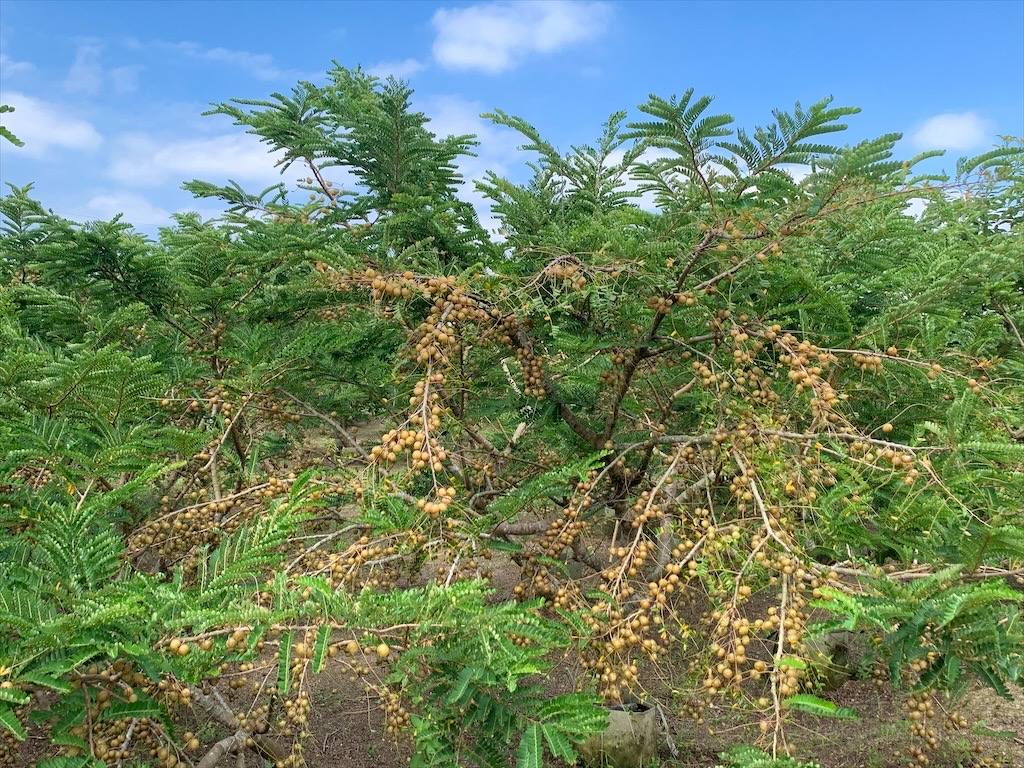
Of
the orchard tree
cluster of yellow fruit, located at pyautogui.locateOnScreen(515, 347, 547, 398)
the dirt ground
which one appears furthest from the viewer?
the dirt ground

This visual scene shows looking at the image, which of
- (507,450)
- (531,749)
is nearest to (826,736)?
(507,450)

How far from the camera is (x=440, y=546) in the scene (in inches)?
105

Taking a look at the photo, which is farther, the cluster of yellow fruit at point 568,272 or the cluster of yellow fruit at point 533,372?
the cluster of yellow fruit at point 533,372

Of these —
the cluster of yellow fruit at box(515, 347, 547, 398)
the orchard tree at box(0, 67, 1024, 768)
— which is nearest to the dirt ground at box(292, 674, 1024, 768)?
the orchard tree at box(0, 67, 1024, 768)

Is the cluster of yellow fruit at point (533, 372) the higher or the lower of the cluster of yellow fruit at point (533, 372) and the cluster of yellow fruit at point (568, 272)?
the lower

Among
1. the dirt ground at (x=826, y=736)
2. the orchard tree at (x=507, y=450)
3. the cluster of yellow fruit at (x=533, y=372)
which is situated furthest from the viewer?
the dirt ground at (x=826, y=736)

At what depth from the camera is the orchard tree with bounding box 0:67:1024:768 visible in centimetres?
202

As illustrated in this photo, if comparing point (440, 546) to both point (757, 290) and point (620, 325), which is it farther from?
point (757, 290)

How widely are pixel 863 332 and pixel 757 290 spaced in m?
0.56

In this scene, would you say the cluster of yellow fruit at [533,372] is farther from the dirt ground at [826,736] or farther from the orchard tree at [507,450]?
the dirt ground at [826,736]

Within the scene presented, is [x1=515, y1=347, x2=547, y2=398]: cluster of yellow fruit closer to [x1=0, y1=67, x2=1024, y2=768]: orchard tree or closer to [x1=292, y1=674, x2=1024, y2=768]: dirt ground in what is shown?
[x1=0, y1=67, x2=1024, y2=768]: orchard tree

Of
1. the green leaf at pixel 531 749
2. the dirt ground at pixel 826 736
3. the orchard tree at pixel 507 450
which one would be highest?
the orchard tree at pixel 507 450

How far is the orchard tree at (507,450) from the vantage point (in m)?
2.02

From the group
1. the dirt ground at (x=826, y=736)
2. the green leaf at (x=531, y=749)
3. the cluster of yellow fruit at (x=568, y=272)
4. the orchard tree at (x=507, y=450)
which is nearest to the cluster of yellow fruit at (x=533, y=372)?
the orchard tree at (x=507, y=450)
